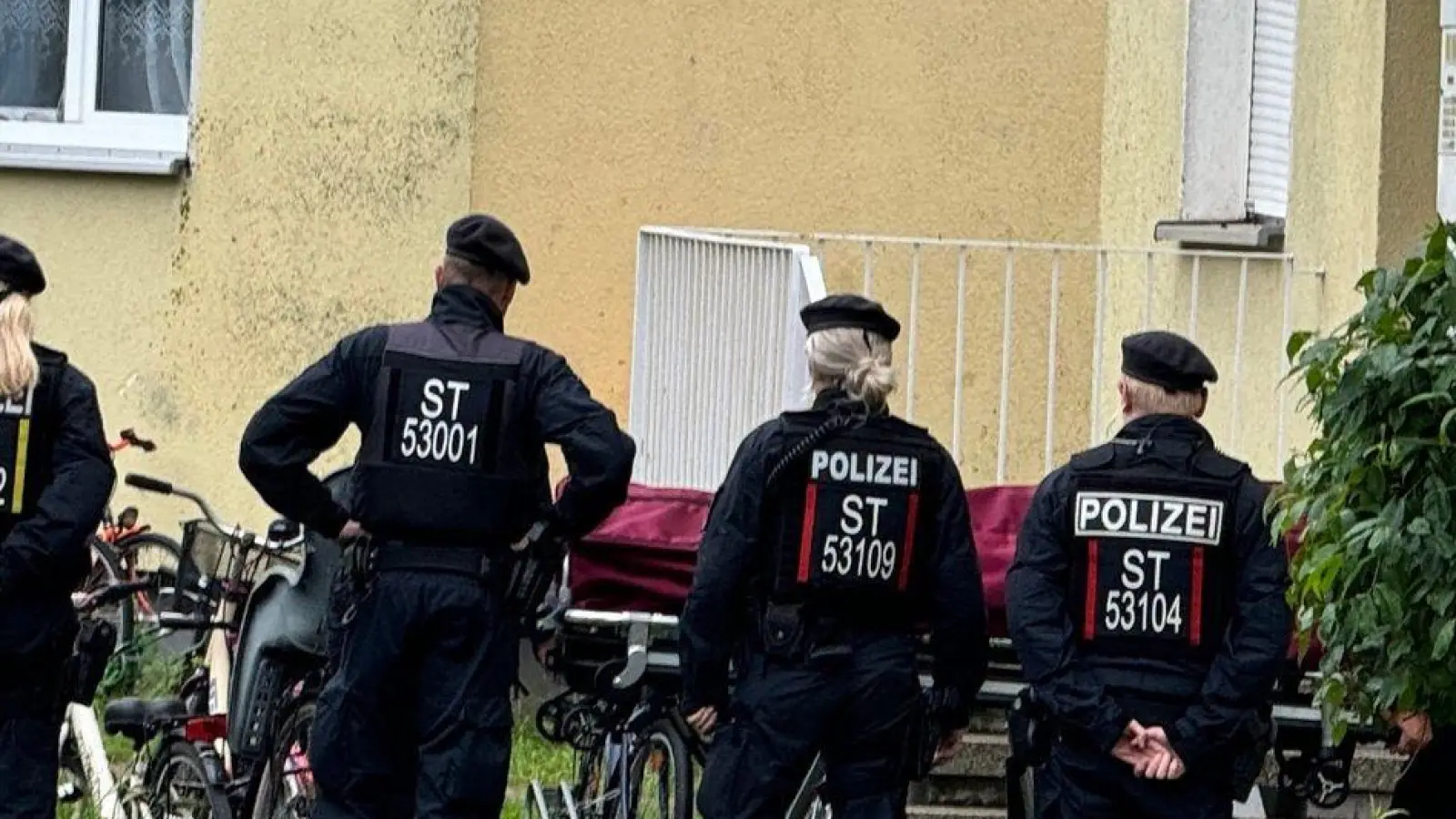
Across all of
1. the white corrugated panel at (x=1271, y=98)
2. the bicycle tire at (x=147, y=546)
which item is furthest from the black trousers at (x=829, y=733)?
the bicycle tire at (x=147, y=546)

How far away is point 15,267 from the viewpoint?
8.52m

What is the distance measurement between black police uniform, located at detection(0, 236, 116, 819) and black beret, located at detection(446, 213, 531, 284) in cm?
105

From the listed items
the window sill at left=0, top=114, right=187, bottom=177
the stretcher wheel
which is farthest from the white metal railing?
Result: the stretcher wheel

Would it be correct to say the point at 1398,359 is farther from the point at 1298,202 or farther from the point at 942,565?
the point at 1298,202

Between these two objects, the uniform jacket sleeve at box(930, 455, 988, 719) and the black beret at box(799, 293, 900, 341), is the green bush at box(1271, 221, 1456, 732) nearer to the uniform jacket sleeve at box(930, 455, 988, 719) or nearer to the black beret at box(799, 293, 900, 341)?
the uniform jacket sleeve at box(930, 455, 988, 719)

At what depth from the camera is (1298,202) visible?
34.6 feet

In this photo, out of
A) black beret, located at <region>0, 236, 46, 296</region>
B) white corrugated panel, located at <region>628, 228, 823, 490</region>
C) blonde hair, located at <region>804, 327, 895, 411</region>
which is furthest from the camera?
white corrugated panel, located at <region>628, 228, 823, 490</region>

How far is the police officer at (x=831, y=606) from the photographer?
8023 millimetres

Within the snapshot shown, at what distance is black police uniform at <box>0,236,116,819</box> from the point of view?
329 inches

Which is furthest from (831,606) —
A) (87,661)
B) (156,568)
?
(156,568)

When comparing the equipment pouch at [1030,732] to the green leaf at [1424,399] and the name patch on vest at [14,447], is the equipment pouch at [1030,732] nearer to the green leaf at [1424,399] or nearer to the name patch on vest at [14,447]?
the green leaf at [1424,399]

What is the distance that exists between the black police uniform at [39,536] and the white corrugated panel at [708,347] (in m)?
2.54

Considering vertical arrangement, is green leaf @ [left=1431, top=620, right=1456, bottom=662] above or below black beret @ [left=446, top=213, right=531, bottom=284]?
below

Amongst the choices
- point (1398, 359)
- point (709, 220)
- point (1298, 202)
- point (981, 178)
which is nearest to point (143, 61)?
point (709, 220)
